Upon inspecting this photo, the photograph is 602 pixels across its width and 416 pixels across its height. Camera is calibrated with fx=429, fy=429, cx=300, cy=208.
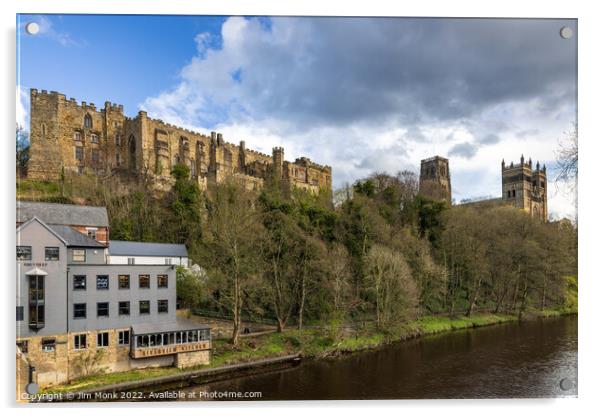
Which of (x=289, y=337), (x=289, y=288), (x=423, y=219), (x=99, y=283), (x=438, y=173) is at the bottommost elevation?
(x=289, y=337)

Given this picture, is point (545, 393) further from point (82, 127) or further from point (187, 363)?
point (82, 127)

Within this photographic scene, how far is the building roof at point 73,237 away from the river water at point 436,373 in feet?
15.0

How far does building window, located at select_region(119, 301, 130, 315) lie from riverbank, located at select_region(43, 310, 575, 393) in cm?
150

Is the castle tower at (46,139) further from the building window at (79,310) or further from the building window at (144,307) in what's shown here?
the building window at (144,307)

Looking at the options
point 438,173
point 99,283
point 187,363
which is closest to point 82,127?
point 99,283

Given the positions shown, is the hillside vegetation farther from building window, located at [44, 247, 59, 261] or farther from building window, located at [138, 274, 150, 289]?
building window, located at [138, 274, 150, 289]

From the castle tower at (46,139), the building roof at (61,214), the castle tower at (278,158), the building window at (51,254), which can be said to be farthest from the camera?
the castle tower at (278,158)

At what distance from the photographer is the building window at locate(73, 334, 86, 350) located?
10.5m

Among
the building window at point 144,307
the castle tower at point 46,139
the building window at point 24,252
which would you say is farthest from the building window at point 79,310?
the castle tower at point 46,139

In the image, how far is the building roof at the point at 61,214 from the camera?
8.91 meters

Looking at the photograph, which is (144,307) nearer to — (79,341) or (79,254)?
(79,341)

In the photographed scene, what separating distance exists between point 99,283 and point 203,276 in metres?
4.62

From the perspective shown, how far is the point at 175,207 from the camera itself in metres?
18.6

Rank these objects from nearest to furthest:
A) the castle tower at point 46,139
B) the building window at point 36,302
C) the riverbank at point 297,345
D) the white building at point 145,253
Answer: the building window at point 36,302
the riverbank at point 297,345
the castle tower at point 46,139
the white building at point 145,253
